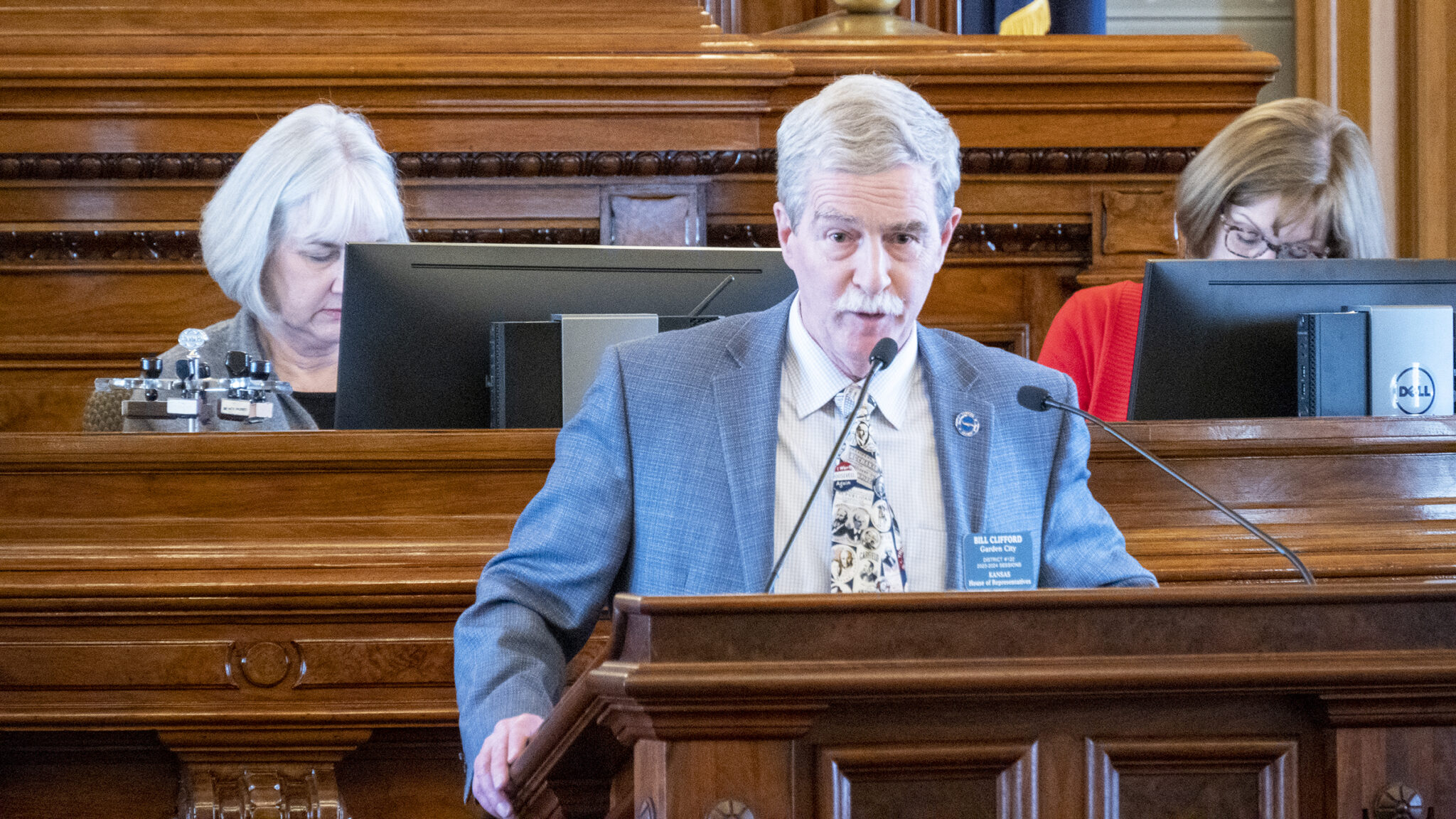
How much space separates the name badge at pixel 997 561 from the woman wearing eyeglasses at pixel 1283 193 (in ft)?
4.80

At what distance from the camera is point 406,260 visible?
92.4 inches

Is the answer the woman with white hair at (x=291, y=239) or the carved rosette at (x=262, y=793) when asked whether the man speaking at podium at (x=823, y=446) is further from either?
the woman with white hair at (x=291, y=239)

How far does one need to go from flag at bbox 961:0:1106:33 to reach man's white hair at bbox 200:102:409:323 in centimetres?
171

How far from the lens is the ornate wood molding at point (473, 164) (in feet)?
11.3

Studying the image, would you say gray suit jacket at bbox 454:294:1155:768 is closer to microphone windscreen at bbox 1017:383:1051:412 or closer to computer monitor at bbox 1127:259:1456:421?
microphone windscreen at bbox 1017:383:1051:412

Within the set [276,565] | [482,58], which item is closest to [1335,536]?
[276,565]

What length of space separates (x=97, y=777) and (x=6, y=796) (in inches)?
4.2

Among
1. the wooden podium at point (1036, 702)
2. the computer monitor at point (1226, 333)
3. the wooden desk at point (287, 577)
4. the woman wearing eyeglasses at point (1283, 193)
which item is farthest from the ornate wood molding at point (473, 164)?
the wooden podium at point (1036, 702)

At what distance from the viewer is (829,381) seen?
1821 mm

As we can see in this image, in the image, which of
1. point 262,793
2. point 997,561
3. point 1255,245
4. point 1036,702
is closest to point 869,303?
point 997,561

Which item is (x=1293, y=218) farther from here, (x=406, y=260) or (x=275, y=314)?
(x=275, y=314)

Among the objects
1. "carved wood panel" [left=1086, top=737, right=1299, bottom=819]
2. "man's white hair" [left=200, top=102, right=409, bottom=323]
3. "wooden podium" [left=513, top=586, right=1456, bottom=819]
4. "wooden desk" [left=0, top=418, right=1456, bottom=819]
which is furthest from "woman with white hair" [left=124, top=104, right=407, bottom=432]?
"carved wood panel" [left=1086, top=737, right=1299, bottom=819]

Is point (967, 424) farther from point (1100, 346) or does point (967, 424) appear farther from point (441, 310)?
point (1100, 346)

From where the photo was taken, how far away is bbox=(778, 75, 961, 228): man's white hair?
1.78 meters
